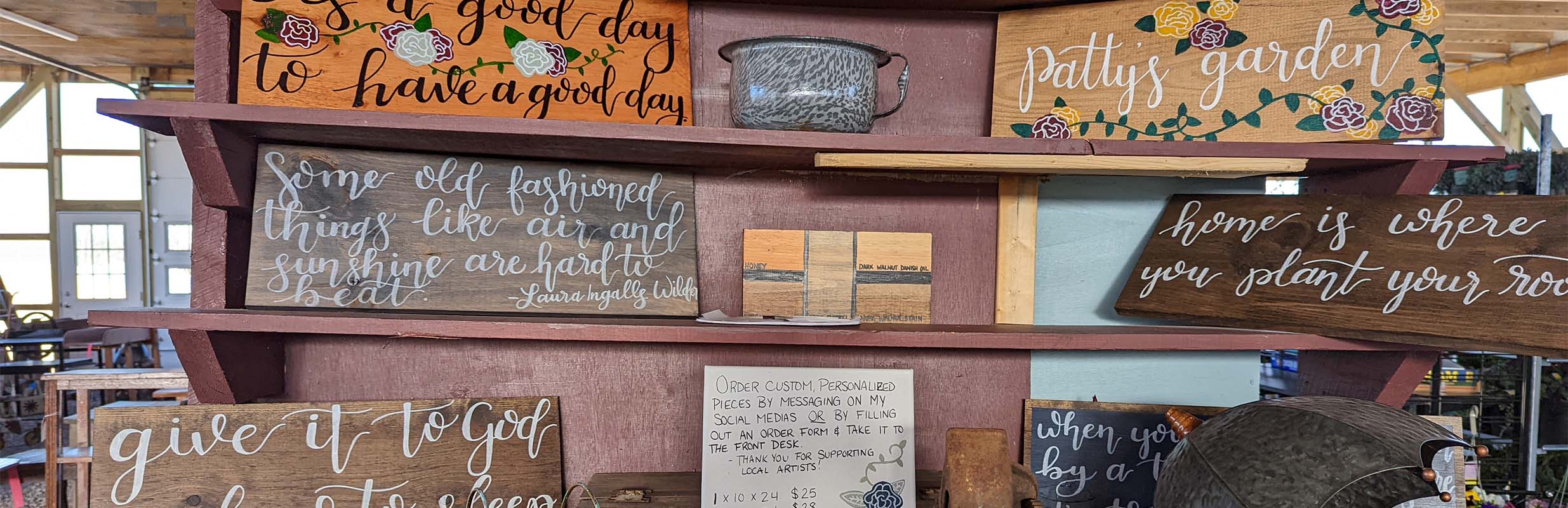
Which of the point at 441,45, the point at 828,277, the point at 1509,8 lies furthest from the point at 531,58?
the point at 1509,8

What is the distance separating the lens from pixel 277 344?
143cm

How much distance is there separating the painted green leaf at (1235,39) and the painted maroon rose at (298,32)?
148 cm

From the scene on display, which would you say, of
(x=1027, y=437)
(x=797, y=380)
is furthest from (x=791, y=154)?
(x=1027, y=437)

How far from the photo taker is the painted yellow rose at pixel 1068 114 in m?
1.39

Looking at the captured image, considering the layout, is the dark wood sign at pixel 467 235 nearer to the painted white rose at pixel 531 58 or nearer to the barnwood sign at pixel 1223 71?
the painted white rose at pixel 531 58

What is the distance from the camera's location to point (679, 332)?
4.14ft

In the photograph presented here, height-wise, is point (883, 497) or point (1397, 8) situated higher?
point (1397, 8)

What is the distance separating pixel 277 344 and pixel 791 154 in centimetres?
97

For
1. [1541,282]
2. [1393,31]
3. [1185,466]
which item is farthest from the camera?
[1393,31]

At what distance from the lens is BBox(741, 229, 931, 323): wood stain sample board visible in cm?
147

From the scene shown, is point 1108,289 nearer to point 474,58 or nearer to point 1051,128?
point 1051,128

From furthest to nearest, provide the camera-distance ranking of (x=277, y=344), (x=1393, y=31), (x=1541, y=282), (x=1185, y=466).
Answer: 1. (x=277, y=344)
2. (x=1393, y=31)
3. (x=1541, y=282)
4. (x=1185, y=466)

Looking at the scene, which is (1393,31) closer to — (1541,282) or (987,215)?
(1541,282)

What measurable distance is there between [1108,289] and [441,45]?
126 cm
